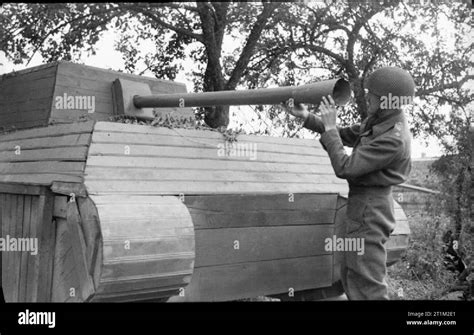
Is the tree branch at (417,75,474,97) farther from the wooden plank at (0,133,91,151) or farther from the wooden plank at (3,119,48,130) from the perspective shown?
the wooden plank at (0,133,91,151)

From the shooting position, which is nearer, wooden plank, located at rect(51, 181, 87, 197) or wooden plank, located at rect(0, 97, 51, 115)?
wooden plank, located at rect(51, 181, 87, 197)

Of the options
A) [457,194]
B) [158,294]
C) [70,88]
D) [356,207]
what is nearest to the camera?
[158,294]

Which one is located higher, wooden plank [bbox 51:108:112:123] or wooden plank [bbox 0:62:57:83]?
wooden plank [bbox 0:62:57:83]

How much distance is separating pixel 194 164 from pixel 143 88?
1.64 m

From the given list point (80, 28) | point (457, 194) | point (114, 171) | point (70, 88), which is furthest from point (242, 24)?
point (114, 171)

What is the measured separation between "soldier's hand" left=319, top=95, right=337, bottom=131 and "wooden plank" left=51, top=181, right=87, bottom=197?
143 cm

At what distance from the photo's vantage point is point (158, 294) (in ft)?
10.3

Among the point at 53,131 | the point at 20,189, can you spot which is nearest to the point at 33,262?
the point at 20,189

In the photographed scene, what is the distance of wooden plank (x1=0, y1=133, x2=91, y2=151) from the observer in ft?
11.3

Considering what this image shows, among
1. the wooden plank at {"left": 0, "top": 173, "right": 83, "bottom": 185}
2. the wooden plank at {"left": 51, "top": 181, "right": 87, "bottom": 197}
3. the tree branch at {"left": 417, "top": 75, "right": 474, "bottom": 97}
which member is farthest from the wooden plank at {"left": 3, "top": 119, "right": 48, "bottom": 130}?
the tree branch at {"left": 417, "top": 75, "right": 474, "bottom": 97}

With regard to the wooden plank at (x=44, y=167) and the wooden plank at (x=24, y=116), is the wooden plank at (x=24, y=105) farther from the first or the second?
the wooden plank at (x=44, y=167)

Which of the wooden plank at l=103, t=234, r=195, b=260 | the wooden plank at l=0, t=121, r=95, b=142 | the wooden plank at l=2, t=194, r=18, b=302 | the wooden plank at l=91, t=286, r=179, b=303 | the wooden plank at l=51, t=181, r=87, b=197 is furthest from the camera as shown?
the wooden plank at l=2, t=194, r=18, b=302

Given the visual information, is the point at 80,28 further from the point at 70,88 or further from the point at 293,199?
the point at 293,199

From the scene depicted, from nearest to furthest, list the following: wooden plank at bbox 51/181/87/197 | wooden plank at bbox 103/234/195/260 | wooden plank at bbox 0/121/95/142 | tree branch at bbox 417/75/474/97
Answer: wooden plank at bbox 103/234/195/260
wooden plank at bbox 51/181/87/197
wooden plank at bbox 0/121/95/142
tree branch at bbox 417/75/474/97
